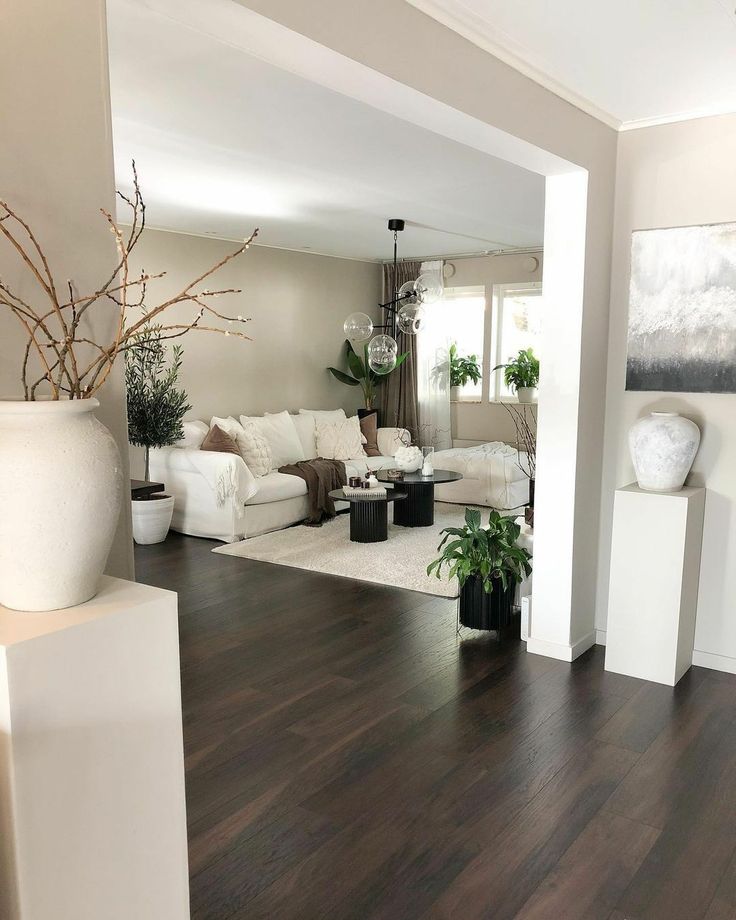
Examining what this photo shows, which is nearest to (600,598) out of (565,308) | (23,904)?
(565,308)

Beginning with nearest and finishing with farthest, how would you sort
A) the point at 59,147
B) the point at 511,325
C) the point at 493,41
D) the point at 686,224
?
the point at 59,147 → the point at 493,41 → the point at 686,224 → the point at 511,325

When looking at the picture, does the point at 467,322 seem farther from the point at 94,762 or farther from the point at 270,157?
the point at 94,762

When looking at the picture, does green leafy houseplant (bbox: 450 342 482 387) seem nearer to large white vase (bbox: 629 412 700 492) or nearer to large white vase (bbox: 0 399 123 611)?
large white vase (bbox: 629 412 700 492)

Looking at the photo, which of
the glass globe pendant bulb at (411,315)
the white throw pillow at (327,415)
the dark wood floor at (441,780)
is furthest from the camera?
the white throw pillow at (327,415)

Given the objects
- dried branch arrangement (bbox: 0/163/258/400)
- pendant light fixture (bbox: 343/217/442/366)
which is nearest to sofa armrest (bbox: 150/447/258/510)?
pendant light fixture (bbox: 343/217/442/366)

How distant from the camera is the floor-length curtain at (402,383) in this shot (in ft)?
29.8

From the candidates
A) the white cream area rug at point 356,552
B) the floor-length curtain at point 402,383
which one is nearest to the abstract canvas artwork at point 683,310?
the white cream area rug at point 356,552

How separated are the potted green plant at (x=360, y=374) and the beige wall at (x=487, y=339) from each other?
0.95 meters

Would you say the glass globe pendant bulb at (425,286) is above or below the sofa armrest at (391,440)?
above

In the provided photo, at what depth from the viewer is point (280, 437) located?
23.7ft

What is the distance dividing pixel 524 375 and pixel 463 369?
3.02 feet

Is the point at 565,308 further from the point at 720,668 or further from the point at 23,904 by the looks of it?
the point at 23,904

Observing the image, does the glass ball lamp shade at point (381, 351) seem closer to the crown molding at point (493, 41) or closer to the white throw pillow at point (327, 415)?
the white throw pillow at point (327, 415)

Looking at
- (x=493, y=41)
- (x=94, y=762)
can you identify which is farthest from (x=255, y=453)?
(x=94, y=762)
